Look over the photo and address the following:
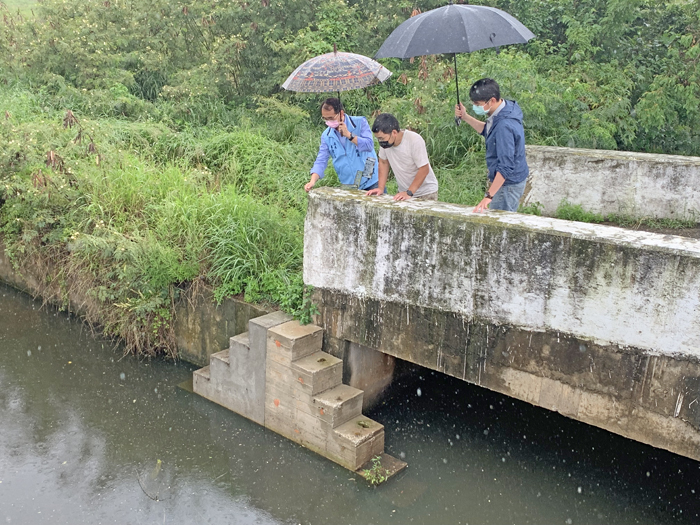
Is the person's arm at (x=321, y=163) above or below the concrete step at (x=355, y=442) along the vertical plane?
above

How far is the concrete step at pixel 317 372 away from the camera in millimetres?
5305

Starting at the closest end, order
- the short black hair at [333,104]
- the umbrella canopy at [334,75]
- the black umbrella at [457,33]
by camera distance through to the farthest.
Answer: the black umbrella at [457,33]
the short black hair at [333,104]
the umbrella canopy at [334,75]

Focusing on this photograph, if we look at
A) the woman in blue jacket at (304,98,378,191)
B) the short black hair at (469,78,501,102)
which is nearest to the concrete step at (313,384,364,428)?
the woman in blue jacket at (304,98,378,191)

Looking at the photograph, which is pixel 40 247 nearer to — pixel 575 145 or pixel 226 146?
pixel 226 146

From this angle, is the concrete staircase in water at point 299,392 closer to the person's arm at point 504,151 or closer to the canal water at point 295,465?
the canal water at point 295,465

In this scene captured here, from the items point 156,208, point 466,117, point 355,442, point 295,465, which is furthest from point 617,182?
point 156,208

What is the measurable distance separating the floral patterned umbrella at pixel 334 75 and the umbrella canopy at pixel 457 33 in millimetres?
631

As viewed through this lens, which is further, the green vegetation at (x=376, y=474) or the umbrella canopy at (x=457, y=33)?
the green vegetation at (x=376, y=474)

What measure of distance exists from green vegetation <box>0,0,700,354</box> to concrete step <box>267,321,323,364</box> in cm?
19

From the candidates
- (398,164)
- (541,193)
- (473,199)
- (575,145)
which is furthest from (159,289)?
(575,145)

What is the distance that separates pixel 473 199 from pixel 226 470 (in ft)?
13.1

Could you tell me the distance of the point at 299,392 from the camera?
5.44 metres

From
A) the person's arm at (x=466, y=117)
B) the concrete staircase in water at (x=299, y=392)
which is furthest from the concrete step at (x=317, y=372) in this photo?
the person's arm at (x=466, y=117)

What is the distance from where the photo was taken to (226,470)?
210 inches
